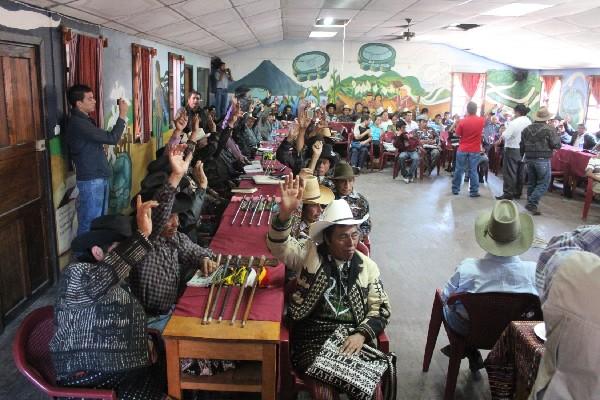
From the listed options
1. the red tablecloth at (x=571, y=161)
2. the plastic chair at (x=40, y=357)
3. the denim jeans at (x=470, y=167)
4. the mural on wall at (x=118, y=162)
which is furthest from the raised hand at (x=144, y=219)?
the red tablecloth at (x=571, y=161)

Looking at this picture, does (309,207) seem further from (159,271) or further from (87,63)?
(87,63)

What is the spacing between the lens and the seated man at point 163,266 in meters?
2.55

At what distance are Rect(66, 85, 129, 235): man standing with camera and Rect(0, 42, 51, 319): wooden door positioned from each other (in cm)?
37

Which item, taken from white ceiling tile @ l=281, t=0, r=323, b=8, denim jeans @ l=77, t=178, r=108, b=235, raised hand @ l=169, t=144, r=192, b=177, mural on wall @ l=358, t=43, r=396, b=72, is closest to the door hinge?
denim jeans @ l=77, t=178, r=108, b=235

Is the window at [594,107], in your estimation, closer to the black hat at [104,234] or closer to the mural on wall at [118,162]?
the mural on wall at [118,162]

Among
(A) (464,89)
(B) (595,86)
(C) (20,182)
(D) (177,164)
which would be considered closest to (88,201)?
(C) (20,182)

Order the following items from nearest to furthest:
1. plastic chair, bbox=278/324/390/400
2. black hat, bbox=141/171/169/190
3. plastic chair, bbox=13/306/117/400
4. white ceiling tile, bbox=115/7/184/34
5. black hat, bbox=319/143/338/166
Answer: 1. plastic chair, bbox=13/306/117/400
2. plastic chair, bbox=278/324/390/400
3. black hat, bbox=141/171/169/190
4. white ceiling tile, bbox=115/7/184/34
5. black hat, bbox=319/143/338/166

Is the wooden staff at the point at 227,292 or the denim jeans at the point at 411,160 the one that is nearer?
the wooden staff at the point at 227,292

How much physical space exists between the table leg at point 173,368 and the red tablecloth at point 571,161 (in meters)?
7.89

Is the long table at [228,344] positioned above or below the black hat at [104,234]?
below

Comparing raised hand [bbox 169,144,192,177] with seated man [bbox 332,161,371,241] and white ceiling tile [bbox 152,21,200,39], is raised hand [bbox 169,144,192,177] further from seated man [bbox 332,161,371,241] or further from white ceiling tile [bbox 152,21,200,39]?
white ceiling tile [bbox 152,21,200,39]

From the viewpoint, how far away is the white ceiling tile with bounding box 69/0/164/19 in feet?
13.2

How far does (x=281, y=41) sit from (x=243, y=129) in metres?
7.17

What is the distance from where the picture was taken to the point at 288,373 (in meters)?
2.39
